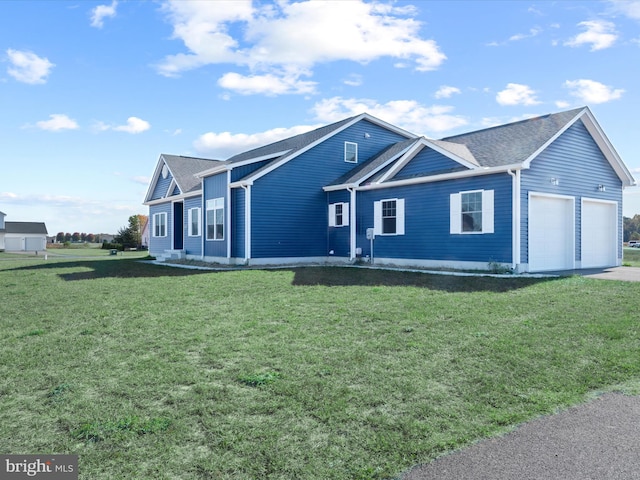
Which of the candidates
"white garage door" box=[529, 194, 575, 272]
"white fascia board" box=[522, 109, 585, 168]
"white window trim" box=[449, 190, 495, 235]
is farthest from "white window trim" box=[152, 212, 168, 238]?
"white fascia board" box=[522, 109, 585, 168]

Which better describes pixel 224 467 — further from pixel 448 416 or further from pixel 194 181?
pixel 194 181

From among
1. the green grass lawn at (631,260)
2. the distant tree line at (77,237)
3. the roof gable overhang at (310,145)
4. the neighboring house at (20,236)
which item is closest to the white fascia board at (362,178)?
the roof gable overhang at (310,145)

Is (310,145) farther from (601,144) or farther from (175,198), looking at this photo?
(601,144)

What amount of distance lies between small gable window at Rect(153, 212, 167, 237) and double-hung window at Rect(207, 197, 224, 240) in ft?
26.7

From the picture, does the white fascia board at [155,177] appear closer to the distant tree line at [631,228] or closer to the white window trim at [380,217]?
the white window trim at [380,217]

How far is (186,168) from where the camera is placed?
1108 inches

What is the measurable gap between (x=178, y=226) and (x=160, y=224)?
8.88 feet

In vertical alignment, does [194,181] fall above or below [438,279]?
above

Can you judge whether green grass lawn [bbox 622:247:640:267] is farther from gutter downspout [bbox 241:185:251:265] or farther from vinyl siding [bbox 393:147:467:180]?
gutter downspout [bbox 241:185:251:265]

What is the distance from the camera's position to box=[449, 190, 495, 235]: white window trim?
1469 cm

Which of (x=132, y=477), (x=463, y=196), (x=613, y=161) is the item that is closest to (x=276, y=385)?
(x=132, y=477)

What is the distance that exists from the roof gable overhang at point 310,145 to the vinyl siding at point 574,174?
349 inches

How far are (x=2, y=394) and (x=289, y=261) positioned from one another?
15.1 meters

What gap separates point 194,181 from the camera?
2681 cm
